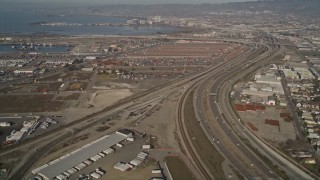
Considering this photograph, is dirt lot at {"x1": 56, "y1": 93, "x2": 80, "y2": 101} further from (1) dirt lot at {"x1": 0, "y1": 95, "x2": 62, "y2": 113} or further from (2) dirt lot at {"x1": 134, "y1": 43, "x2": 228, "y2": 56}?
(2) dirt lot at {"x1": 134, "y1": 43, "x2": 228, "y2": 56}

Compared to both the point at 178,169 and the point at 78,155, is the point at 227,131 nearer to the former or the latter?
the point at 178,169

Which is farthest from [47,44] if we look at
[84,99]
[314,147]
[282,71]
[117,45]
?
[314,147]

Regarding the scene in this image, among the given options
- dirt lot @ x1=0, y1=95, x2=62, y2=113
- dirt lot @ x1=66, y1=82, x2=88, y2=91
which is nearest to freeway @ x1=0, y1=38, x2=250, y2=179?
dirt lot @ x1=0, y1=95, x2=62, y2=113

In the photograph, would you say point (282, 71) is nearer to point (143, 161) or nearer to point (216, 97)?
point (216, 97)

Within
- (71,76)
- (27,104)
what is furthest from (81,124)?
(71,76)

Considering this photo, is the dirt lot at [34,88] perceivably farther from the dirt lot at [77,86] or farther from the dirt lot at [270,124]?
the dirt lot at [270,124]

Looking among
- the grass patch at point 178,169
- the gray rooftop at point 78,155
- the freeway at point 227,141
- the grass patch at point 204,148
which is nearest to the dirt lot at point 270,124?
the freeway at point 227,141

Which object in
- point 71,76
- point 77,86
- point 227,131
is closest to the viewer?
point 227,131
